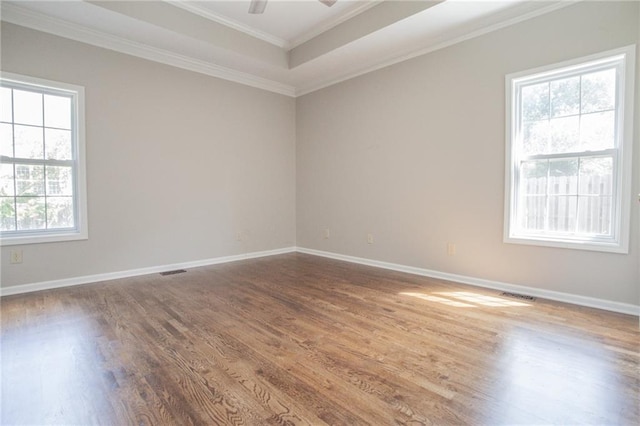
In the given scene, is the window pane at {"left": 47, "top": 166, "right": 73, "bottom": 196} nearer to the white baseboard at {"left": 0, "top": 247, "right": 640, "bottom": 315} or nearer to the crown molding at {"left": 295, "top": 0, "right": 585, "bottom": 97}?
the white baseboard at {"left": 0, "top": 247, "right": 640, "bottom": 315}

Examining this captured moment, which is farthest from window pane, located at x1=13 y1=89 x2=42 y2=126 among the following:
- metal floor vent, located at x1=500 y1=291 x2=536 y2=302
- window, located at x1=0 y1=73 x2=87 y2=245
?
metal floor vent, located at x1=500 y1=291 x2=536 y2=302

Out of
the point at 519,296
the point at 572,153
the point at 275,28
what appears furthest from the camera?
the point at 275,28

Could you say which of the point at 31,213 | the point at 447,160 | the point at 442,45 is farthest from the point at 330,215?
the point at 31,213

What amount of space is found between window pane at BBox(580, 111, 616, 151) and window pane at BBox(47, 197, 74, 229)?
525 cm

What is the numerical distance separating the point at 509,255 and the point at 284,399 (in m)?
2.79

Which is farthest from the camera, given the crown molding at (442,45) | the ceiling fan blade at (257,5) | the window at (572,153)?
the crown molding at (442,45)

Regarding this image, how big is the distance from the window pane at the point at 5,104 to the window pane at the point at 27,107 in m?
0.04

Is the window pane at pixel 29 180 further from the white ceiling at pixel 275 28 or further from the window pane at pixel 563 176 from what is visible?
the window pane at pixel 563 176

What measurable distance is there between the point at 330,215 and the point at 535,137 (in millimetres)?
2868

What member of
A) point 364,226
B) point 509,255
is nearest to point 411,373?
point 509,255

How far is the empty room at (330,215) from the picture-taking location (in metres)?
1.71

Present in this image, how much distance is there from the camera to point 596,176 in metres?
2.89

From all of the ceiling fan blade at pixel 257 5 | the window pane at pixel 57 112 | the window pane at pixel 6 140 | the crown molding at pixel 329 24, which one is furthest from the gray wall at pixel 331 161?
the ceiling fan blade at pixel 257 5

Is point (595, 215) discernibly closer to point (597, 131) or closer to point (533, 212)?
point (533, 212)
